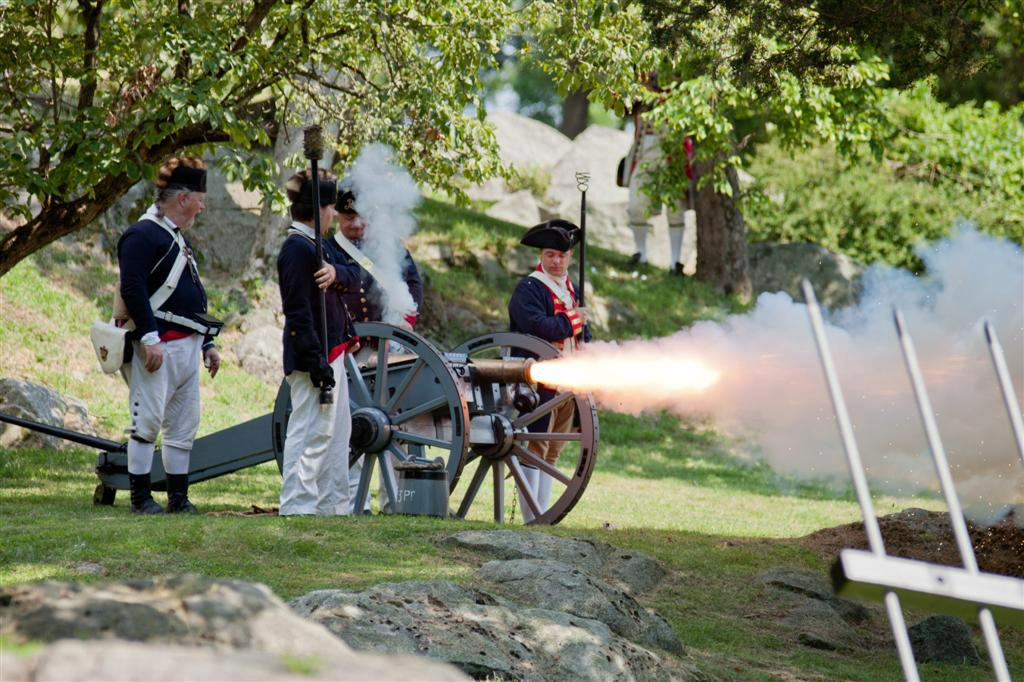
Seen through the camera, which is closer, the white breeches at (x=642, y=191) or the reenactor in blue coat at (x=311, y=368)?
the reenactor in blue coat at (x=311, y=368)

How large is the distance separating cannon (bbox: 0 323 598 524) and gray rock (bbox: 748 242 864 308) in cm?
1252

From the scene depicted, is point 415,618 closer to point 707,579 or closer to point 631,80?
point 707,579

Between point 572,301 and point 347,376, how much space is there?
6.12 feet

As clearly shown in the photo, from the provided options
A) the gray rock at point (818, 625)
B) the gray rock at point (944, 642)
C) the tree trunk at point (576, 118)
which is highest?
the tree trunk at point (576, 118)

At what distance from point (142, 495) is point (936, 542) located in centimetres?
526

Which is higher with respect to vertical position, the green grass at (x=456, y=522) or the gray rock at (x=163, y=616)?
the green grass at (x=456, y=522)

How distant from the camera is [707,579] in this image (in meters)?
7.73

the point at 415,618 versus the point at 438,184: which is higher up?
the point at 438,184

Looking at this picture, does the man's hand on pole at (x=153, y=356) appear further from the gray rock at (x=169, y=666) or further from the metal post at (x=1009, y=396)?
the metal post at (x=1009, y=396)

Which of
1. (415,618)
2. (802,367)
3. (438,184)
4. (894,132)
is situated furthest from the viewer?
(894,132)

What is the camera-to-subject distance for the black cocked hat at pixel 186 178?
7836mm

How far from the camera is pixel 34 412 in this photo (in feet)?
35.6

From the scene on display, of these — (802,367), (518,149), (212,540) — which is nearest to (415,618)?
(212,540)

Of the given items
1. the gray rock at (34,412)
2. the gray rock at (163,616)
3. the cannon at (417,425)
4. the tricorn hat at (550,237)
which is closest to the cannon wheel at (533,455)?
the cannon at (417,425)
